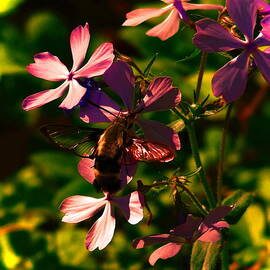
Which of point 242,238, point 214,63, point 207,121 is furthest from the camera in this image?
point 207,121

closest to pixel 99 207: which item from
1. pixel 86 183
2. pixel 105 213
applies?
pixel 105 213

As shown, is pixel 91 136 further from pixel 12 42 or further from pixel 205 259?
pixel 12 42

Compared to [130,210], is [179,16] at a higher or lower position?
higher

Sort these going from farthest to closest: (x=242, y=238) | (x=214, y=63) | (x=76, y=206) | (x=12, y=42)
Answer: (x=12, y=42) → (x=214, y=63) → (x=242, y=238) → (x=76, y=206)

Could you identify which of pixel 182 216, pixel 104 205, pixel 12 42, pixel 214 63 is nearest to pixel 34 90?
pixel 12 42

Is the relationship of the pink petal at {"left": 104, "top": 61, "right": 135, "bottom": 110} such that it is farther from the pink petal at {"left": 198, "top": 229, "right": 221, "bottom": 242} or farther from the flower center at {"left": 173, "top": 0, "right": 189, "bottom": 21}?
the pink petal at {"left": 198, "top": 229, "right": 221, "bottom": 242}

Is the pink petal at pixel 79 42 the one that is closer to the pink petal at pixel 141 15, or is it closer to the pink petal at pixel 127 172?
the pink petal at pixel 141 15

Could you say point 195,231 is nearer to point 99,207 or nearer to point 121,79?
point 99,207
